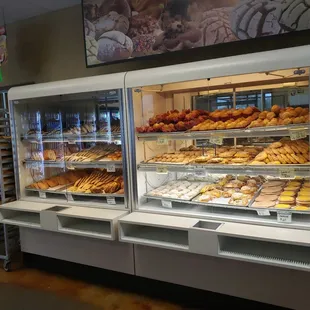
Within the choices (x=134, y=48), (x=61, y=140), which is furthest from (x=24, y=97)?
(x=134, y=48)

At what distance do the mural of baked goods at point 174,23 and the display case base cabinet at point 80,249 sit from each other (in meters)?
1.94

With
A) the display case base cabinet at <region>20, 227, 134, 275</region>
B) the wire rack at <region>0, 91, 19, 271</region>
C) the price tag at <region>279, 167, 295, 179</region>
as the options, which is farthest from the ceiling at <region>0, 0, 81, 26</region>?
the price tag at <region>279, 167, 295, 179</region>

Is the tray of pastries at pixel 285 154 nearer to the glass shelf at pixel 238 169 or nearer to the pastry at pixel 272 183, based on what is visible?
the glass shelf at pixel 238 169

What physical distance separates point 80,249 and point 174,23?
2428 millimetres

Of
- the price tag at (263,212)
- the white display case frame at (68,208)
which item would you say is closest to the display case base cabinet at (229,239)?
the price tag at (263,212)

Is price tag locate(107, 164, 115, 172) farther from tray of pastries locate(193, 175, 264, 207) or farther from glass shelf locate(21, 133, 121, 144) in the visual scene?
tray of pastries locate(193, 175, 264, 207)

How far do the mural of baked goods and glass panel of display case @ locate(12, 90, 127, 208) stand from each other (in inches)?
25.1

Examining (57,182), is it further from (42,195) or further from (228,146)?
(228,146)

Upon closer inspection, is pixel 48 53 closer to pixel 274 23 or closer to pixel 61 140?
pixel 61 140

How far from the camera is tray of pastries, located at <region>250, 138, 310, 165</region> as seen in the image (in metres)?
2.42

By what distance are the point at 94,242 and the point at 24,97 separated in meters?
1.74

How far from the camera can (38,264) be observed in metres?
3.86

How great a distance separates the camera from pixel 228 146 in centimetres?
300

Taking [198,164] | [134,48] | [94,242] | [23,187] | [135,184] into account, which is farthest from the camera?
[23,187]
